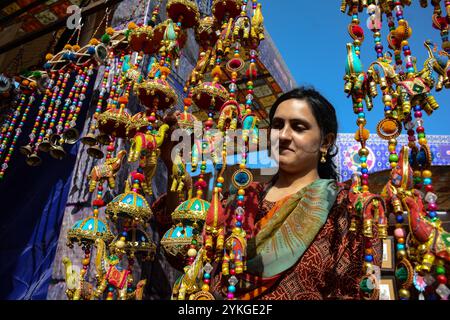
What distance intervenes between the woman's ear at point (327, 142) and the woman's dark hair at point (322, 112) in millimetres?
15

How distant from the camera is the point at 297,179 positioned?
1548 millimetres

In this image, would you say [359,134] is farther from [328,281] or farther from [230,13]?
[230,13]

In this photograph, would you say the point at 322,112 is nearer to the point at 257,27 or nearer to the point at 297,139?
the point at 297,139

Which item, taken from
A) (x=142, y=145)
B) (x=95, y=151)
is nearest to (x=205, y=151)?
(x=142, y=145)

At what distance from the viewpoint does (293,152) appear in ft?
4.88

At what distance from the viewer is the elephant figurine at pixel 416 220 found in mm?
1013

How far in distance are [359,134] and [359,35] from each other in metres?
0.46

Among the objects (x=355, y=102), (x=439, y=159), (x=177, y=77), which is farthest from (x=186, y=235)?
(x=439, y=159)

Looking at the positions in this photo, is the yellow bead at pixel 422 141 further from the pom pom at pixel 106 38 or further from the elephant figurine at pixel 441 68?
the pom pom at pixel 106 38

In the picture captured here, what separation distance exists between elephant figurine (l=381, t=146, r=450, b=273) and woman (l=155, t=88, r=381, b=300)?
13 cm

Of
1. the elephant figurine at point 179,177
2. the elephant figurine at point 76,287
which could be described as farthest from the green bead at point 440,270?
the elephant figurine at point 76,287

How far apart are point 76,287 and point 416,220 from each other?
154 cm

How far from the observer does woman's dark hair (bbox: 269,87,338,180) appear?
155 cm
